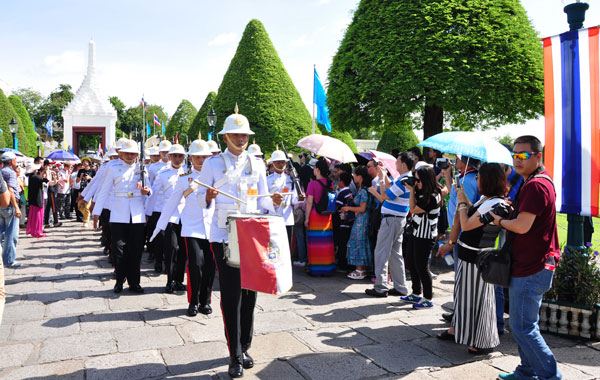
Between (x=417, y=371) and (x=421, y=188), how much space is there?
2319 mm

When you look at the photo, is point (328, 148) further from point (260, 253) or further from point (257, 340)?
point (260, 253)

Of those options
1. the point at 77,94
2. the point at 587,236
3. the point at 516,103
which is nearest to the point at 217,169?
the point at 587,236

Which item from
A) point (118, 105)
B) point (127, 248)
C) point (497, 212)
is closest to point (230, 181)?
point (497, 212)

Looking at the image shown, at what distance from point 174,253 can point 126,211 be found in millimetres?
959

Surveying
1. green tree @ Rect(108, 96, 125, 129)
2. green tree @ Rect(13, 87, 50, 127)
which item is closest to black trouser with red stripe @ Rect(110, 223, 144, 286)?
green tree @ Rect(13, 87, 50, 127)

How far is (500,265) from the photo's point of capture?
3.57 m

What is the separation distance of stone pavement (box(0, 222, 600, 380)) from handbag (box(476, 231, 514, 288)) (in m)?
0.93

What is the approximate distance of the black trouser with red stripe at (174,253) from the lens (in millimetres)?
6699

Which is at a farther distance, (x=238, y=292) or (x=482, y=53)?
(x=482, y=53)

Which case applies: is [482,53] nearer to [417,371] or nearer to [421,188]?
[421,188]

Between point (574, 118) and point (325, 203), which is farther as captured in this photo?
point (325, 203)

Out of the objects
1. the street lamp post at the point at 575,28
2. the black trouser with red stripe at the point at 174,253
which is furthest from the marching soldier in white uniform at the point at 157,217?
the street lamp post at the point at 575,28

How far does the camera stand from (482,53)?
13.3 meters

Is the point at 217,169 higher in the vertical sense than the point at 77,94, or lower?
lower
